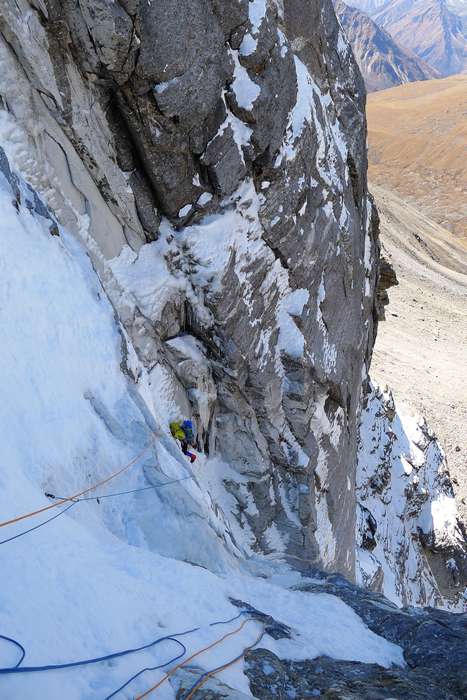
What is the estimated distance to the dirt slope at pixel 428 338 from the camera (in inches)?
938

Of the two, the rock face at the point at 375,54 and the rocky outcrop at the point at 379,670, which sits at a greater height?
the rock face at the point at 375,54

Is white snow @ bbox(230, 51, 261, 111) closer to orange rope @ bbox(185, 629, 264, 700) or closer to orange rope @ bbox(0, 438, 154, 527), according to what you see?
orange rope @ bbox(0, 438, 154, 527)

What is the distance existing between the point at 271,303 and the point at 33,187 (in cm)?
495

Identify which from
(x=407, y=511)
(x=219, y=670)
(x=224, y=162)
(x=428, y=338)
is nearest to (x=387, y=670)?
(x=219, y=670)

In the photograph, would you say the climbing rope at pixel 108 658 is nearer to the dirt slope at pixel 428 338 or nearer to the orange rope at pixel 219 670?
the orange rope at pixel 219 670

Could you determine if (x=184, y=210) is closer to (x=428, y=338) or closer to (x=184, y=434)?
(x=184, y=434)

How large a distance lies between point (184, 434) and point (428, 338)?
23.0 m

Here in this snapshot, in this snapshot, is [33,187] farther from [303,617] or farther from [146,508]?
[303,617]

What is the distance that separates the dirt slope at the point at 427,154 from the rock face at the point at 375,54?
8967cm

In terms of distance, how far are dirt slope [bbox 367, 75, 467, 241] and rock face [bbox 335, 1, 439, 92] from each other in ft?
294

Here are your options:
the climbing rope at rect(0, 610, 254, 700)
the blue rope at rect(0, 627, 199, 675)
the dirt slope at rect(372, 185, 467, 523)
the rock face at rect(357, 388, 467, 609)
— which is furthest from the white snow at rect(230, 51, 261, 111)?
the dirt slope at rect(372, 185, 467, 523)

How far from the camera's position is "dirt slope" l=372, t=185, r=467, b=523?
78.2 feet

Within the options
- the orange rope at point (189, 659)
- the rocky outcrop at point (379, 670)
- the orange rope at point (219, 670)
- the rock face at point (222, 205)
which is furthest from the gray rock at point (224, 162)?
the orange rope at point (219, 670)

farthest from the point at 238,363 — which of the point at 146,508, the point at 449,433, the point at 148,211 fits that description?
the point at 449,433
